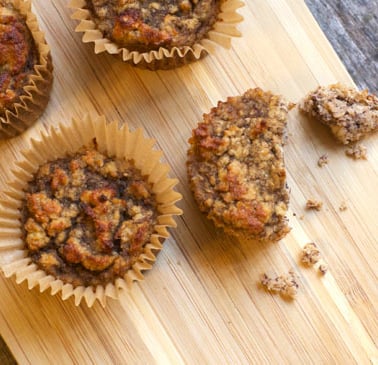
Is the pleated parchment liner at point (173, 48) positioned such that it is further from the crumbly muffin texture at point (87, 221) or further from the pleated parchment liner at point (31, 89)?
the crumbly muffin texture at point (87, 221)

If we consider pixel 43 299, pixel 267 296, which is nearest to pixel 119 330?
pixel 43 299

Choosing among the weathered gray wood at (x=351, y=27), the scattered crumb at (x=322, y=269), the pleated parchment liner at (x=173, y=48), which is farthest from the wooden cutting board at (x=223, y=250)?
the weathered gray wood at (x=351, y=27)

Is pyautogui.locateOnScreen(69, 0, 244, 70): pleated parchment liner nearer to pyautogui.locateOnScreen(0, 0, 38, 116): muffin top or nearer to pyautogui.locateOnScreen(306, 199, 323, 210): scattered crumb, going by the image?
pyautogui.locateOnScreen(0, 0, 38, 116): muffin top

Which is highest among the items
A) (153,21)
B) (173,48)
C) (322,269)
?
(153,21)

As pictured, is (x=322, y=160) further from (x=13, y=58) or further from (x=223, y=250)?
(x=13, y=58)

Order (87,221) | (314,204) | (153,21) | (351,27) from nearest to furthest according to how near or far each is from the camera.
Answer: (87,221)
(153,21)
(314,204)
(351,27)

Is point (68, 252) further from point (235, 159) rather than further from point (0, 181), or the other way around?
point (235, 159)

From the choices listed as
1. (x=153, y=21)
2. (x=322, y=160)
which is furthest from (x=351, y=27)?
(x=153, y=21)
